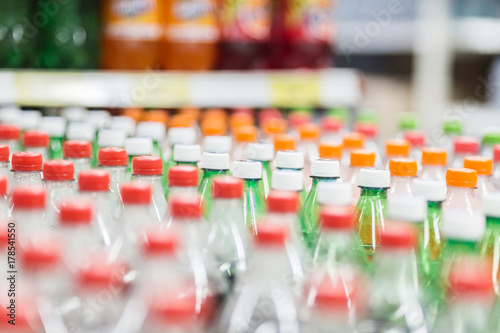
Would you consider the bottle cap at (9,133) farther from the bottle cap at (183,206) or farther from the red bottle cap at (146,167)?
the bottle cap at (183,206)

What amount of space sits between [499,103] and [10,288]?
9.42 ft

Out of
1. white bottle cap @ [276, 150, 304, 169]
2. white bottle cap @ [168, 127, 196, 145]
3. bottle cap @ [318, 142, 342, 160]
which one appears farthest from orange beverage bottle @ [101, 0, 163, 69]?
white bottle cap @ [276, 150, 304, 169]

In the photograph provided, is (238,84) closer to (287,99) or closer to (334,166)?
(287,99)

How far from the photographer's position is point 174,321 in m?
0.65

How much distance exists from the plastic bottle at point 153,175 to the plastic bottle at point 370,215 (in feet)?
1.05

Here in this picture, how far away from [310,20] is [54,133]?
115 centimetres

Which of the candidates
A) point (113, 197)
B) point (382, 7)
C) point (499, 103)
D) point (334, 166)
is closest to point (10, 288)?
point (113, 197)

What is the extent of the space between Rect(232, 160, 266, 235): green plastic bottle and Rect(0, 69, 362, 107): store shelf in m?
1.05

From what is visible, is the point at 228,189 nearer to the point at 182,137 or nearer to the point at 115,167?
the point at 115,167

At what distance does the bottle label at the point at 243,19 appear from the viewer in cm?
246

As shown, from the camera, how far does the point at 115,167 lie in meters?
1.29

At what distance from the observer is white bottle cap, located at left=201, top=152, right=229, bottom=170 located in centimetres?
126

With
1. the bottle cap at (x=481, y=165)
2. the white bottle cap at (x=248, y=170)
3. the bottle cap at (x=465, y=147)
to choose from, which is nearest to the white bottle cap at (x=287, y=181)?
the white bottle cap at (x=248, y=170)

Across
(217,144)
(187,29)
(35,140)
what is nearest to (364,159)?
(217,144)
